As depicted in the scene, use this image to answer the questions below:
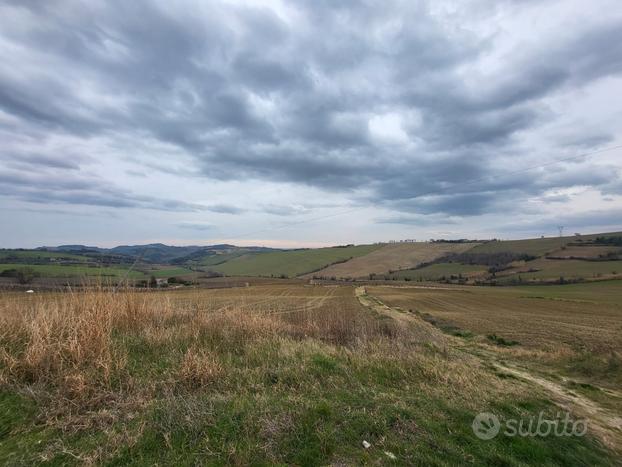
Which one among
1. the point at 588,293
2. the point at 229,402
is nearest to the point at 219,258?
the point at 588,293

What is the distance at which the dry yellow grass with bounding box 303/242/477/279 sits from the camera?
96.4 m

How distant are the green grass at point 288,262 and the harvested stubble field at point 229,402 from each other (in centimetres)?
9009

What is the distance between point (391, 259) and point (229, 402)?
106150 mm

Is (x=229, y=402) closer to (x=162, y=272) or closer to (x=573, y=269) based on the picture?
(x=162, y=272)

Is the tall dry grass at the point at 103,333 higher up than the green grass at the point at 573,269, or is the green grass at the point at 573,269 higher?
the tall dry grass at the point at 103,333

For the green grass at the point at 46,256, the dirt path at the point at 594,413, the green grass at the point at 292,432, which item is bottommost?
the dirt path at the point at 594,413

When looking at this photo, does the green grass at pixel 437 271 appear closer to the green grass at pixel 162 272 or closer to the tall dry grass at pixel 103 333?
the green grass at pixel 162 272

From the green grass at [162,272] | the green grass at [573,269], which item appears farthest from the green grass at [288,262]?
the green grass at [573,269]

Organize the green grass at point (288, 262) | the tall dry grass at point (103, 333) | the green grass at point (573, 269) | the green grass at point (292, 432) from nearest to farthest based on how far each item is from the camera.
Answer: the green grass at point (292, 432)
the tall dry grass at point (103, 333)
the green grass at point (573, 269)
the green grass at point (288, 262)

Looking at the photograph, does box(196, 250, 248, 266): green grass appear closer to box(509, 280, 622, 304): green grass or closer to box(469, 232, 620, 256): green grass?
box(469, 232, 620, 256): green grass

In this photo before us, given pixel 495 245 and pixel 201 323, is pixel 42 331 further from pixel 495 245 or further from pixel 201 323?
pixel 495 245

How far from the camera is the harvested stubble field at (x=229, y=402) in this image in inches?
148

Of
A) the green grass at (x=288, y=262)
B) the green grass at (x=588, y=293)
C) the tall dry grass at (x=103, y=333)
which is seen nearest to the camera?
the tall dry grass at (x=103, y=333)

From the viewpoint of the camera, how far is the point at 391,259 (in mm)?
107062
